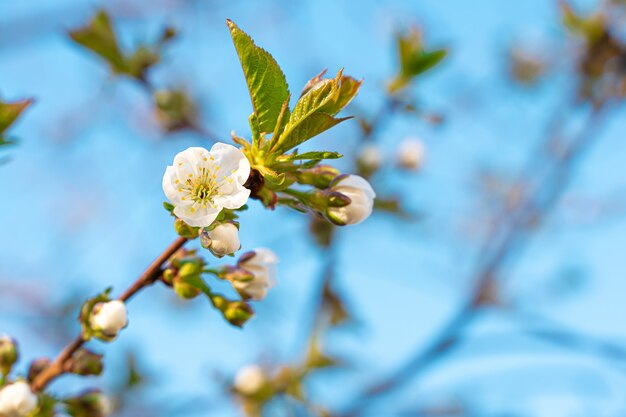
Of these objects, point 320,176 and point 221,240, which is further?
point 320,176

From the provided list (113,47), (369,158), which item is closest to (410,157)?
(369,158)

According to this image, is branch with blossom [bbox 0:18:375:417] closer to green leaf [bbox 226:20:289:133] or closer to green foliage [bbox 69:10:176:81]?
green leaf [bbox 226:20:289:133]

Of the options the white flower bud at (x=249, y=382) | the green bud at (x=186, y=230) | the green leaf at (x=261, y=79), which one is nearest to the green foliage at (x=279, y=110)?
the green leaf at (x=261, y=79)

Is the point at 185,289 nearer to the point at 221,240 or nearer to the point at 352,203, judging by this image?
the point at 221,240

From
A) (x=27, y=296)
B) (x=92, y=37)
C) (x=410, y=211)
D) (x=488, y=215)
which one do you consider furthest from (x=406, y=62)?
(x=27, y=296)

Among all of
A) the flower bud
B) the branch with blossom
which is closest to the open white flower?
the branch with blossom

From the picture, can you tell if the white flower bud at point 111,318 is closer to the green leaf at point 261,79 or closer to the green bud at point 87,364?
the green bud at point 87,364
